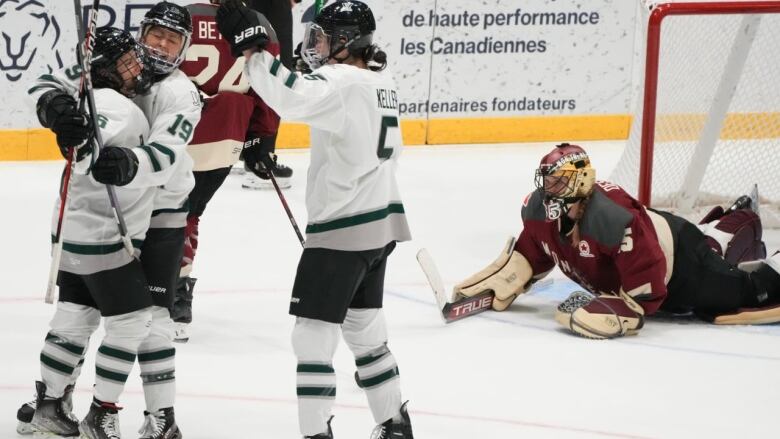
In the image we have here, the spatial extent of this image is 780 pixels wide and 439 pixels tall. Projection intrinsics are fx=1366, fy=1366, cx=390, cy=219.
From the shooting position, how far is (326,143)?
126 inches

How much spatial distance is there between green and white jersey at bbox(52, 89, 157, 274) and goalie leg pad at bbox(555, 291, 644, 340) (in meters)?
1.87

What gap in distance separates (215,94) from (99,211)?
1.41 metres

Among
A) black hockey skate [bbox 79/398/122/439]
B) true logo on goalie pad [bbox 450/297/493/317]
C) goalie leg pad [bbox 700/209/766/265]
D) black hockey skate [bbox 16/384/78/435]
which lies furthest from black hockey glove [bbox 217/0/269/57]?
goalie leg pad [bbox 700/209/766/265]

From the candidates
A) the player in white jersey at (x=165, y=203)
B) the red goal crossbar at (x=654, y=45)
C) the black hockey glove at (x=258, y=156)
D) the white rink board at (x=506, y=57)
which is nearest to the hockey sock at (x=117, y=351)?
the player in white jersey at (x=165, y=203)

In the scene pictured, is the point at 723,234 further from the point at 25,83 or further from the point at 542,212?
the point at 25,83

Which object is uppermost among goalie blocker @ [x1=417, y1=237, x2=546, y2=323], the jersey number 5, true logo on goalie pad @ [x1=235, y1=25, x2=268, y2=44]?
true logo on goalie pad @ [x1=235, y1=25, x2=268, y2=44]

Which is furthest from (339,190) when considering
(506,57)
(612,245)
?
(506,57)

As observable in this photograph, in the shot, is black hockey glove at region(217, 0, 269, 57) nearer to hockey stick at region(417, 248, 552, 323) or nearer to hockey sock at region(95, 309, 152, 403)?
hockey sock at region(95, 309, 152, 403)

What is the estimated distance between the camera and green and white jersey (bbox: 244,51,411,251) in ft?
10.2

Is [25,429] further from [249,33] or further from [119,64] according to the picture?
[249,33]

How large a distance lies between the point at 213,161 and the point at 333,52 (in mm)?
1375

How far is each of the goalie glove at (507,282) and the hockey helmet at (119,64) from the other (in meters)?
1.94

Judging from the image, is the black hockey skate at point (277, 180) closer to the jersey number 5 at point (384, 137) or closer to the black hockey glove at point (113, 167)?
the jersey number 5 at point (384, 137)

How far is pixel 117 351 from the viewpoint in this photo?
3291mm
